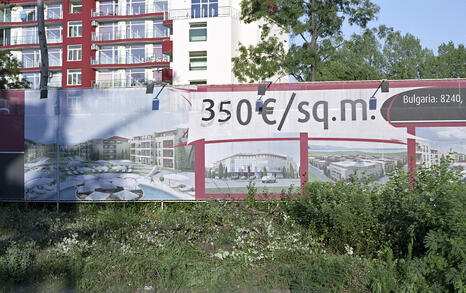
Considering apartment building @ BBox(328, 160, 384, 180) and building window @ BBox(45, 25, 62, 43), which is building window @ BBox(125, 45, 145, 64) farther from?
apartment building @ BBox(328, 160, 384, 180)

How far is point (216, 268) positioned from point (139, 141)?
6063mm

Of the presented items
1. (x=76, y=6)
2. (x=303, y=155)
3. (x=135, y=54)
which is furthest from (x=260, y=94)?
(x=76, y=6)

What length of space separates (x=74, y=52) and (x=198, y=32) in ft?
62.3

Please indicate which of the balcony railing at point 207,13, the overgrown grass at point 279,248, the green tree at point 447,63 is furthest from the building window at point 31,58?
the overgrown grass at point 279,248

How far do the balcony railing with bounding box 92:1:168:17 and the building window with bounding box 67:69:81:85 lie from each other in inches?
287

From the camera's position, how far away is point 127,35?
175ft

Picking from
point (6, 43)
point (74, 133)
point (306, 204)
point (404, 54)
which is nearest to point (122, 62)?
point (6, 43)

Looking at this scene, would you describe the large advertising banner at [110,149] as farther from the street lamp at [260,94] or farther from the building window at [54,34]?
the building window at [54,34]

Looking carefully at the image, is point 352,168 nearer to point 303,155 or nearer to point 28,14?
point 303,155

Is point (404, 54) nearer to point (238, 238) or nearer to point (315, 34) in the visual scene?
point (315, 34)

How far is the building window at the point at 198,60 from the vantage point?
44562 millimetres

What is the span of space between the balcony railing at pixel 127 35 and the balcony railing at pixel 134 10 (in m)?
2.25

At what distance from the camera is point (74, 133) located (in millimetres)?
11781

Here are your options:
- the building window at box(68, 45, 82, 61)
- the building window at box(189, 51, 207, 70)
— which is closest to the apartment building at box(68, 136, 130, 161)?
the building window at box(189, 51, 207, 70)
